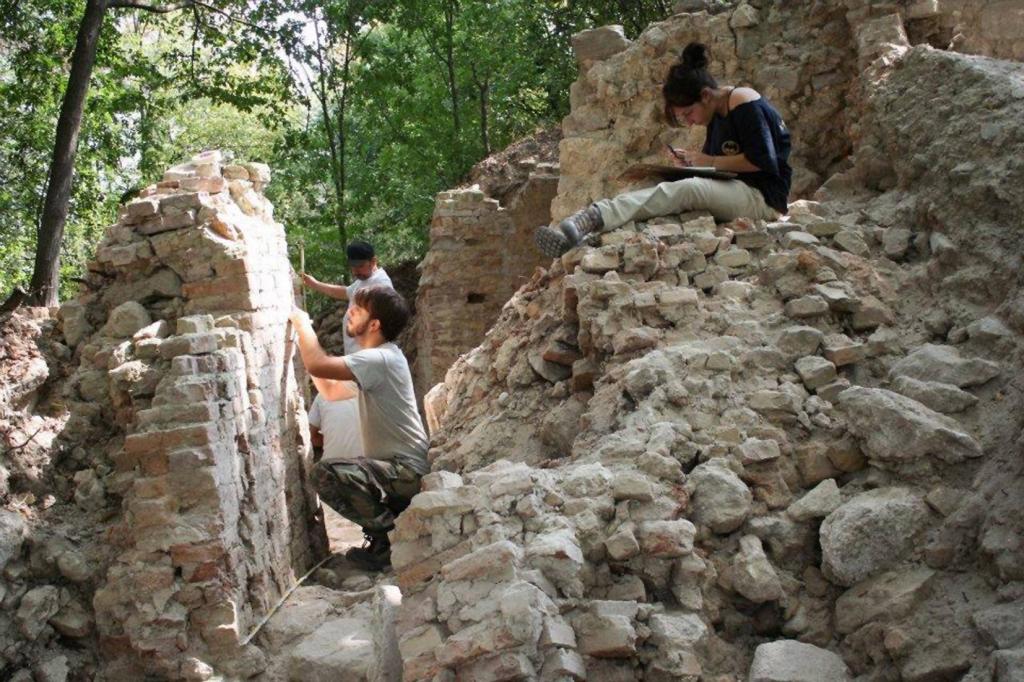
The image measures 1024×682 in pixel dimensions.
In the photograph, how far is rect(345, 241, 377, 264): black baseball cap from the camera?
7.15 m

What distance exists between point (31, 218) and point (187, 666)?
10280 millimetres

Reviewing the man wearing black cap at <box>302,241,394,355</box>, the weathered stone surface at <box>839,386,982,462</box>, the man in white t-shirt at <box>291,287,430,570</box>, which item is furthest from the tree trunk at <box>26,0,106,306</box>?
the weathered stone surface at <box>839,386,982,462</box>

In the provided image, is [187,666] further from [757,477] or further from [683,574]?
[757,477]

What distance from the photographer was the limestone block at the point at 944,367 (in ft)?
12.8

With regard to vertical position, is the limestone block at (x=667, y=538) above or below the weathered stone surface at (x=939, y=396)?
below

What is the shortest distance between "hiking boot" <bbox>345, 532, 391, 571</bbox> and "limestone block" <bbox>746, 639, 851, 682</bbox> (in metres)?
2.49

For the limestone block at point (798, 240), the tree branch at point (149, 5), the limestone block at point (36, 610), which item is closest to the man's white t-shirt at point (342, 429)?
the limestone block at point (36, 610)

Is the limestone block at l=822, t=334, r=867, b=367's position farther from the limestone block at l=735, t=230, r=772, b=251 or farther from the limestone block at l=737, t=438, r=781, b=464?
the limestone block at l=735, t=230, r=772, b=251

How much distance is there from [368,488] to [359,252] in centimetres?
246

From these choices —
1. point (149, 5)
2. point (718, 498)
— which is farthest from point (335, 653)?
point (149, 5)

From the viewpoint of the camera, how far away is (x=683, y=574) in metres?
3.48

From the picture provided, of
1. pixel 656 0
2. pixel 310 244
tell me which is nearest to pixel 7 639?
pixel 310 244

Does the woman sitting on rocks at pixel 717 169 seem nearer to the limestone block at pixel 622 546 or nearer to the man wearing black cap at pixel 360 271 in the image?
the limestone block at pixel 622 546

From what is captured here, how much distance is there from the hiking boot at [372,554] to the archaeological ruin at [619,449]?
19cm
